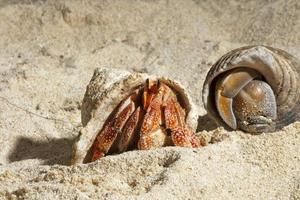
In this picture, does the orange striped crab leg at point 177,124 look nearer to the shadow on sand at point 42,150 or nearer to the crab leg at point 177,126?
the crab leg at point 177,126

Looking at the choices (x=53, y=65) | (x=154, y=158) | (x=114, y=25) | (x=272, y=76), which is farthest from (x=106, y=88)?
(x=114, y=25)

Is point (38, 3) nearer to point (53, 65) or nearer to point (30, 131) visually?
point (53, 65)

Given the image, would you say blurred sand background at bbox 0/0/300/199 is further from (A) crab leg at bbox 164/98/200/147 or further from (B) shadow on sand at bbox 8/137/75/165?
(A) crab leg at bbox 164/98/200/147

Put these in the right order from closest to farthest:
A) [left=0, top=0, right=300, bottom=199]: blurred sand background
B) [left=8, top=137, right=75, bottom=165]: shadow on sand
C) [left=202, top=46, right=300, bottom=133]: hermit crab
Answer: [left=0, top=0, right=300, bottom=199]: blurred sand background
[left=202, top=46, right=300, bottom=133]: hermit crab
[left=8, top=137, right=75, bottom=165]: shadow on sand

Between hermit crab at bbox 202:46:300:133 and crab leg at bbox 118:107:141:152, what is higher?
hermit crab at bbox 202:46:300:133

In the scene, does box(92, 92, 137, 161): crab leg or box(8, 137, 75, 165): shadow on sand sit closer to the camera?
box(92, 92, 137, 161): crab leg

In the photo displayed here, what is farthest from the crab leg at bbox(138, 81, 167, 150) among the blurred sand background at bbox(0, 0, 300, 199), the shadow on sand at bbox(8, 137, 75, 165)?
the shadow on sand at bbox(8, 137, 75, 165)

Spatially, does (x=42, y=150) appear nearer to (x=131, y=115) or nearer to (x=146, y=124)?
(x=131, y=115)
